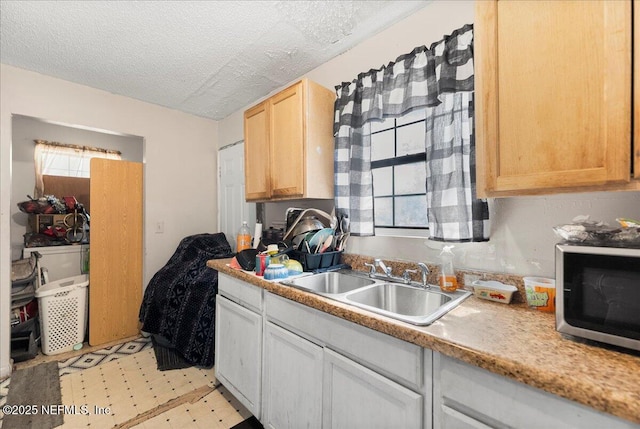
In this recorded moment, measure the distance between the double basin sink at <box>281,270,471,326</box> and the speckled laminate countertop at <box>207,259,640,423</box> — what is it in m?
0.12

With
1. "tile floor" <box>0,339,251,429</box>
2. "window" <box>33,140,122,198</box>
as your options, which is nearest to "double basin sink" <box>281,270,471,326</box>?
"tile floor" <box>0,339,251,429</box>

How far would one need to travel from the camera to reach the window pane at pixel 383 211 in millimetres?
1913

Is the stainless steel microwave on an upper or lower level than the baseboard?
upper

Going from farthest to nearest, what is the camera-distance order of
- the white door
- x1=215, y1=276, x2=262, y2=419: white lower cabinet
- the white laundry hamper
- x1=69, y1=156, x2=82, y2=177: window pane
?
x1=69, y1=156, x2=82, y2=177: window pane
the white door
the white laundry hamper
x1=215, y1=276, x2=262, y2=419: white lower cabinet

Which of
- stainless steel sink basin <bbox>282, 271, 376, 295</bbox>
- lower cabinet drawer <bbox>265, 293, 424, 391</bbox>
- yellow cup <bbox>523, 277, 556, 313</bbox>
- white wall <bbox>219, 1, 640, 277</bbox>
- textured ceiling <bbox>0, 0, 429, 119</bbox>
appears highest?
textured ceiling <bbox>0, 0, 429, 119</bbox>

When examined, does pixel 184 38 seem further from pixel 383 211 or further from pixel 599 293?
pixel 599 293

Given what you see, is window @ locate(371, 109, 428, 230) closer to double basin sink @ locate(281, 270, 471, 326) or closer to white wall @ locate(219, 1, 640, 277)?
white wall @ locate(219, 1, 640, 277)

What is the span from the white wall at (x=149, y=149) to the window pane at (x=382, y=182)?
219 centimetres

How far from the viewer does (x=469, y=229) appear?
1326mm

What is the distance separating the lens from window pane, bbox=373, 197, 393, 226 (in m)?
1.91

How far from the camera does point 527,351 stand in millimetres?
752

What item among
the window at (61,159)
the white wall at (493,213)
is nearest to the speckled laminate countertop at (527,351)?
the white wall at (493,213)

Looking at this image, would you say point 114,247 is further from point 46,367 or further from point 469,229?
point 469,229

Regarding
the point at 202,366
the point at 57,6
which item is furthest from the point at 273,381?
the point at 57,6
